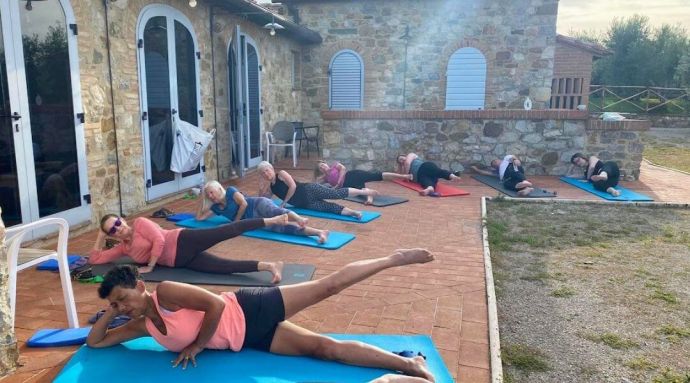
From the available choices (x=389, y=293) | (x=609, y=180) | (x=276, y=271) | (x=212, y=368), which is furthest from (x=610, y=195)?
(x=212, y=368)

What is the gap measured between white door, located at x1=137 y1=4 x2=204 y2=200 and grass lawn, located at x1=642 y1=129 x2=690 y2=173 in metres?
9.09

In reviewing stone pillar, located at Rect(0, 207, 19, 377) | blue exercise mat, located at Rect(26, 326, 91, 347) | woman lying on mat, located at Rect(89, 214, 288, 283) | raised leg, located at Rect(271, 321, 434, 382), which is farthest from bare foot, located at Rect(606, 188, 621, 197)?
stone pillar, located at Rect(0, 207, 19, 377)

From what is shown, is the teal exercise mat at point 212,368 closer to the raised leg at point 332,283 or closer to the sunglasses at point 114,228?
the raised leg at point 332,283

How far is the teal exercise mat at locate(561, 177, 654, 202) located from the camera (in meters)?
7.73

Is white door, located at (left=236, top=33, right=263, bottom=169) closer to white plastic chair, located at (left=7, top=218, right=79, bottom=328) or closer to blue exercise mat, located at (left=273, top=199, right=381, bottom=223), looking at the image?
blue exercise mat, located at (left=273, top=199, right=381, bottom=223)

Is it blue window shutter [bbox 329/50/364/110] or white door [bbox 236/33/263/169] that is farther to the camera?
blue window shutter [bbox 329/50/364/110]

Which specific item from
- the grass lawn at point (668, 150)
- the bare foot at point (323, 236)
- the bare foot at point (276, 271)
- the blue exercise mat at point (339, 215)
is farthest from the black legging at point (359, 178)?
the grass lawn at point (668, 150)

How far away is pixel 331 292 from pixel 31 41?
4094mm

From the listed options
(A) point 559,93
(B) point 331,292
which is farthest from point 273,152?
(A) point 559,93

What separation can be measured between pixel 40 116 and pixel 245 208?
87.6 inches

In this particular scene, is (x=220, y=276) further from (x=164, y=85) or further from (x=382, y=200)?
(x=164, y=85)

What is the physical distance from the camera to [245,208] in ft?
18.6

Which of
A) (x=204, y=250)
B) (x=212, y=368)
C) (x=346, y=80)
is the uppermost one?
(x=346, y=80)

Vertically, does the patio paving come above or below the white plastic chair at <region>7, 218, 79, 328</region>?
below
